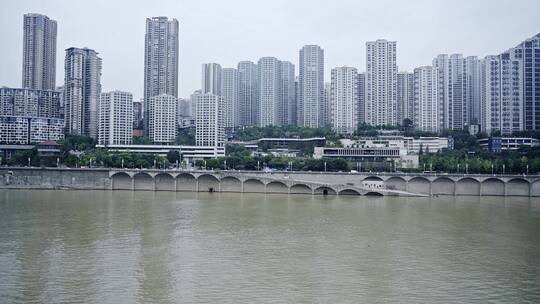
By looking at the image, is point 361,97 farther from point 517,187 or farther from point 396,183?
point 517,187

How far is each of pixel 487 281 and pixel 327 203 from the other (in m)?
21.3

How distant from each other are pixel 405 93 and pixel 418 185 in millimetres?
38664

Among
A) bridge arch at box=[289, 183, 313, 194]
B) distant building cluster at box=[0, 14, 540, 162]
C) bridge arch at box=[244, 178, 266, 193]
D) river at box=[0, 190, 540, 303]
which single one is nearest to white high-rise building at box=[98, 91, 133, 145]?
distant building cluster at box=[0, 14, 540, 162]

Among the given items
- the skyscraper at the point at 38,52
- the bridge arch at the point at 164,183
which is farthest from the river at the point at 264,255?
the skyscraper at the point at 38,52

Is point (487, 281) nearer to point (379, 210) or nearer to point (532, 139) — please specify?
point (379, 210)

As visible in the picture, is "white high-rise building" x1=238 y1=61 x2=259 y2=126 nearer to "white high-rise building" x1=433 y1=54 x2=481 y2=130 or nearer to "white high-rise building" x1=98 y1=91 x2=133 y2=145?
"white high-rise building" x1=98 y1=91 x2=133 y2=145

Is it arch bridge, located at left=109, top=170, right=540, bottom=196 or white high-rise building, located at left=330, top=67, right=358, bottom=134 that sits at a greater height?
white high-rise building, located at left=330, top=67, right=358, bottom=134

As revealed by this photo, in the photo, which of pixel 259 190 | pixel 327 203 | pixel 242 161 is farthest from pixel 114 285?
pixel 242 161

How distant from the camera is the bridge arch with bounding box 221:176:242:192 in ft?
149

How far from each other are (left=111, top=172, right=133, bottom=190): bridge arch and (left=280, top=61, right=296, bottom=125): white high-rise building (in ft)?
157

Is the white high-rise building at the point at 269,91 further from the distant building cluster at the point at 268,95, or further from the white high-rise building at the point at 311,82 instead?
the white high-rise building at the point at 311,82

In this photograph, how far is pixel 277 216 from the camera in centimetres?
2795

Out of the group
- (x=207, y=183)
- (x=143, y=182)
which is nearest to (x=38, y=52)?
(x=143, y=182)

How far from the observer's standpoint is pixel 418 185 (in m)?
44.3
